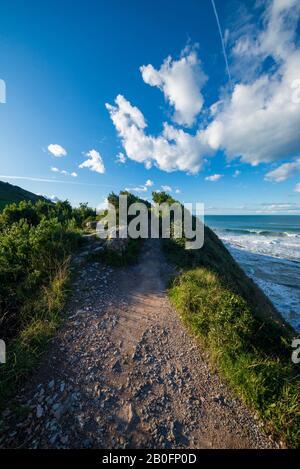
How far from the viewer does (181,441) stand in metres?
2.90

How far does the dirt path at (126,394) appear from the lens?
283cm

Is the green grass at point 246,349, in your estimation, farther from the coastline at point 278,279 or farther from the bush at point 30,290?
the coastline at point 278,279

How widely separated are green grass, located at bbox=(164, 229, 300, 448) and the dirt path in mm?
311

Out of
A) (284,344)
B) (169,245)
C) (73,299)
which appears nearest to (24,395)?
(73,299)

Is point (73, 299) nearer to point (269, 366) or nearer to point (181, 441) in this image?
point (181, 441)

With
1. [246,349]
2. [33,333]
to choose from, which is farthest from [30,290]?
[246,349]

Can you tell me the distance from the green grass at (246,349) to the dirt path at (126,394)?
311 mm

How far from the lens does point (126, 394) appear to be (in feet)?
11.2

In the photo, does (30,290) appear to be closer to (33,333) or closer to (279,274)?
(33,333)

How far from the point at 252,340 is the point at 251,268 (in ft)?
56.6

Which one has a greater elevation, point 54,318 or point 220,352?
point 54,318

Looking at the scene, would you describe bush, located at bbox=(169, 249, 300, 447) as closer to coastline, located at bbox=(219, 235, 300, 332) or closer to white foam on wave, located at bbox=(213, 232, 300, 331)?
coastline, located at bbox=(219, 235, 300, 332)

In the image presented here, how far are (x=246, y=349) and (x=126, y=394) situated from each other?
2725mm

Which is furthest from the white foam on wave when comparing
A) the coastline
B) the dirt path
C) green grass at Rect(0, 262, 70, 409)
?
green grass at Rect(0, 262, 70, 409)
